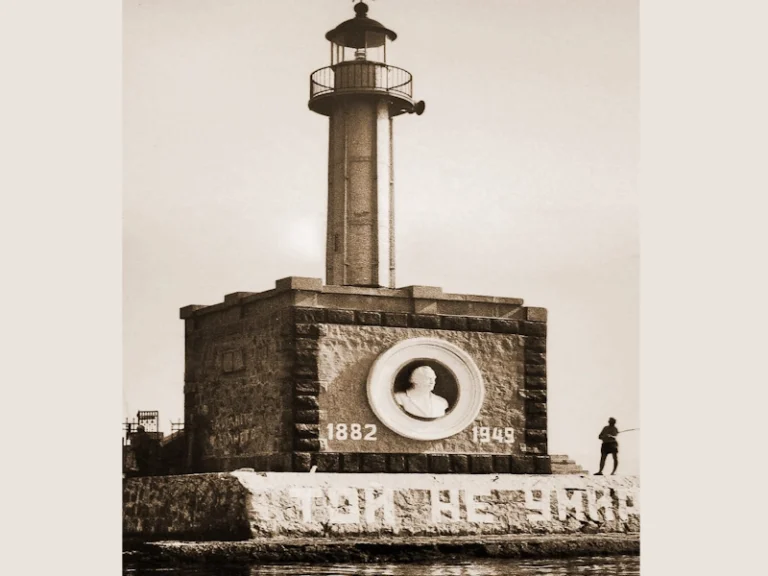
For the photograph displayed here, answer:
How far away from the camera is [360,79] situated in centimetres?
2886

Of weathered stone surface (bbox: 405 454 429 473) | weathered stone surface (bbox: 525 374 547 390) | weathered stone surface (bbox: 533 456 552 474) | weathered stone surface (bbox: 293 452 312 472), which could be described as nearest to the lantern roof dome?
weathered stone surface (bbox: 525 374 547 390)

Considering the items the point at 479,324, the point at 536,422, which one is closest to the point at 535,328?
the point at 479,324

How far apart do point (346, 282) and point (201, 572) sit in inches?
285

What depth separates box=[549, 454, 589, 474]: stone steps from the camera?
2981 centimetres

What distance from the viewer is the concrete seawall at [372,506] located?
25141mm

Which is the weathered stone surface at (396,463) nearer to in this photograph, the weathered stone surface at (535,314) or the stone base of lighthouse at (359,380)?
the stone base of lighthouse at (359,380)

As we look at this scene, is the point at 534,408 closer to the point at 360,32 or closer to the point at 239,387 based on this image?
the point at 239,387

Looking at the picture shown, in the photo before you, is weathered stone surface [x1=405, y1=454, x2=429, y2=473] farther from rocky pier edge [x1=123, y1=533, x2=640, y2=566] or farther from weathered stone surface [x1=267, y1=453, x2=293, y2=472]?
weathered stone surface [x1=267, y1=453, x2=293, y2=472]

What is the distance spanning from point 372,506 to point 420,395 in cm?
225

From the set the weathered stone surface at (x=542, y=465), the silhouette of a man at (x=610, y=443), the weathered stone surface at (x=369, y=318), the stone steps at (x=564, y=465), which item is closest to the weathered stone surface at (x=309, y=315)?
the weathered stone surface at (x=369, y=318)

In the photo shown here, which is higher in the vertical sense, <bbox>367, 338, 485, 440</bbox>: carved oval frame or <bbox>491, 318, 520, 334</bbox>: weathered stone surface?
<bbox>491, 318, 520, 334</bbox>: weathered stone surface

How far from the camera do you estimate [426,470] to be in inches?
1064

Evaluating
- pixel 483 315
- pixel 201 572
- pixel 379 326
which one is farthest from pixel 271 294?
pixel 201 572

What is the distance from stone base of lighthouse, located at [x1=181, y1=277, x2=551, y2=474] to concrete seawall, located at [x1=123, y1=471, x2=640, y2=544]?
0.59 metres
